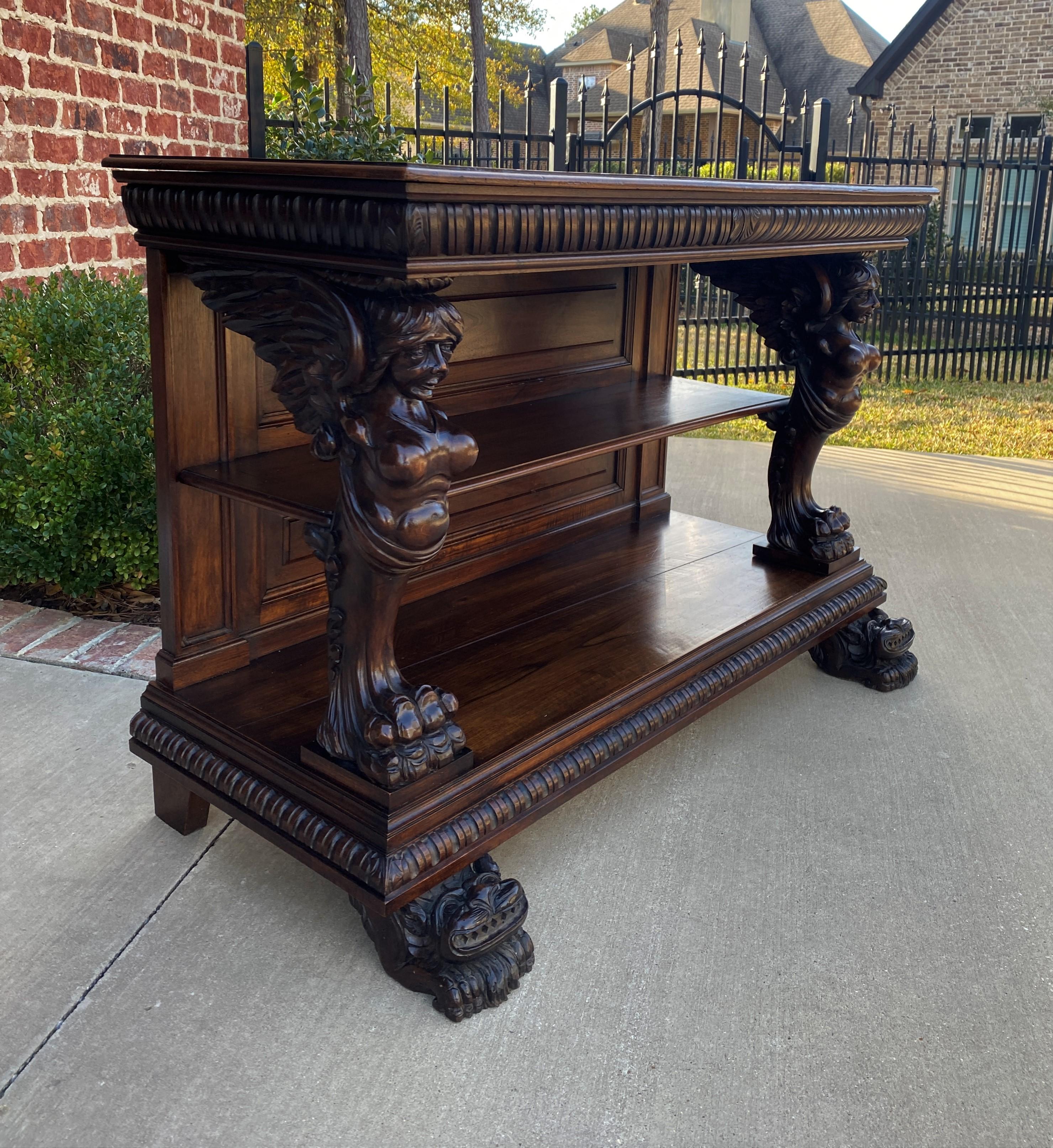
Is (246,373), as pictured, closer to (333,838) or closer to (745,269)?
(333,838)

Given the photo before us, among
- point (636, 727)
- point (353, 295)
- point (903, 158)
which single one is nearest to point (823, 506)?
point (636, 727)

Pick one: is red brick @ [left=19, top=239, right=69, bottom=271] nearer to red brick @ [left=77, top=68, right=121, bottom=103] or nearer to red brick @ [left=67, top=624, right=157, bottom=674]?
red brick @ [left=77, top=68, right=121, bottom=103]

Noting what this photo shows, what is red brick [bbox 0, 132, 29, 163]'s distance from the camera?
360cm

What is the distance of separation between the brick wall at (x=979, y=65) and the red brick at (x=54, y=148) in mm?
13754

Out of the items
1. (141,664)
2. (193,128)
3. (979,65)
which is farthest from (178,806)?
(979,65)

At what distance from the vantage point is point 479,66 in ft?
26.1

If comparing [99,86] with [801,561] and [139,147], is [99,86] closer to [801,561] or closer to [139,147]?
[139,147]

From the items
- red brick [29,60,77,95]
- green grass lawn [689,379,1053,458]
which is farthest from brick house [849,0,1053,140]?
red brick [29,60,77,95]

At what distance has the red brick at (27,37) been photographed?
3.56 meters

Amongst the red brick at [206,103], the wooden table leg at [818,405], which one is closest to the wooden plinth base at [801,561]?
the wooden table leg at [818,405]

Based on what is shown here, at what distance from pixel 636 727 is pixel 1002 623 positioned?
6.03 ft

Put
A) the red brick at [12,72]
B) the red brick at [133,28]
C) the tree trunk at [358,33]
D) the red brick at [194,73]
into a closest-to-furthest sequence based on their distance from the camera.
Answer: the red brick at [12,72] < the red brick at [133,28] < the red brick at [194,73] < the tree trunk at [358,33]

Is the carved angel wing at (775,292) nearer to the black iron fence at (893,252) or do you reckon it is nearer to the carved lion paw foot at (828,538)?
the carved lion paw foot at (828,538)

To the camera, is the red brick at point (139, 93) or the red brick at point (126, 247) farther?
the red brick at point (126, 247)
